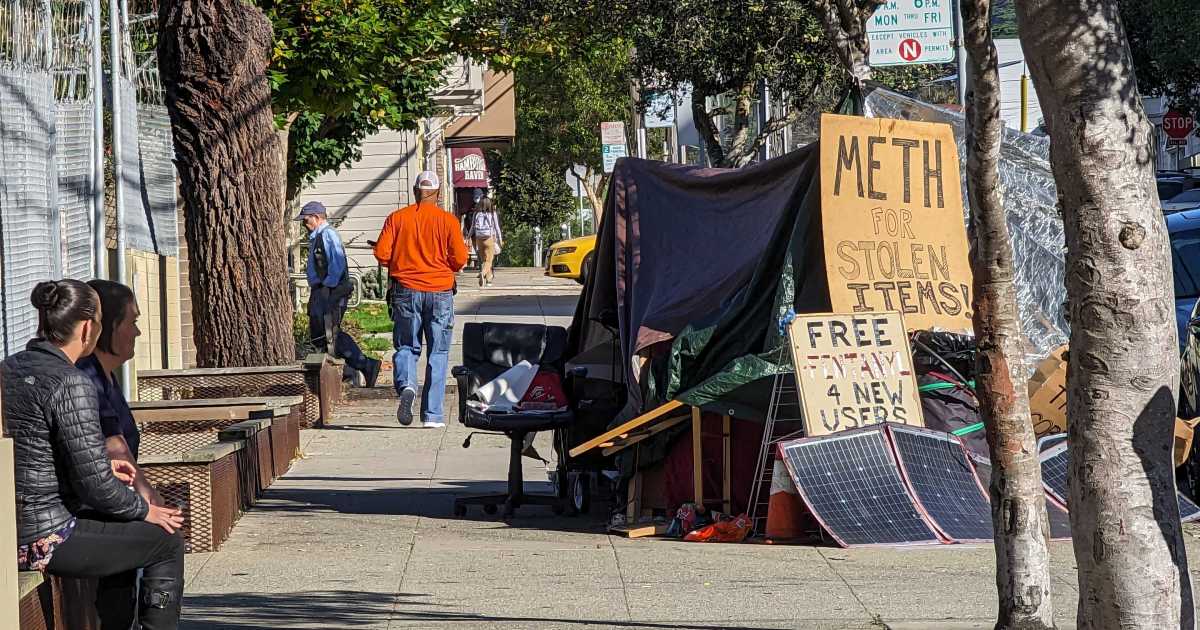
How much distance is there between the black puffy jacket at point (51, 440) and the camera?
4.80m

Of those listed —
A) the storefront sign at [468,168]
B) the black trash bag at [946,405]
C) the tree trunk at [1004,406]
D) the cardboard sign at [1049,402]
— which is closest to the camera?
the tree trunk at [1004,406]

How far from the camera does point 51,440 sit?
191 inches

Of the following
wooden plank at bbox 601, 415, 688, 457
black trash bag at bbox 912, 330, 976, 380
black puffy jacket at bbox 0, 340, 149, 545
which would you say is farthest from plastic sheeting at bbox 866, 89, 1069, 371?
black puffy jacket at bbox 0, 340, 149, 545

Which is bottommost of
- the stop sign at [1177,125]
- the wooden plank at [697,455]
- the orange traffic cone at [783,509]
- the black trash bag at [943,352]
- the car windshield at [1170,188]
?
the orange traffic cone at [783,509]

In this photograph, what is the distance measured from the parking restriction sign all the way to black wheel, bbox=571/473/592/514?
6.90 meters

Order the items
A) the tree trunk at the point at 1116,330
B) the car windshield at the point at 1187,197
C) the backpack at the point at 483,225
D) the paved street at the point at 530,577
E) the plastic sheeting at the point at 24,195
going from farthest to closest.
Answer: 1. the backpack at the point at 483,225
2. the car windshield at the point at 1187,197
3. the plastic sheeting at the point at 24,195
4. the paved street at the point at 530,577
5. the tree trunk at the point at 1116,330

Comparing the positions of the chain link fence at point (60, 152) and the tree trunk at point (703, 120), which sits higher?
the tree trunk at point (703, 120)

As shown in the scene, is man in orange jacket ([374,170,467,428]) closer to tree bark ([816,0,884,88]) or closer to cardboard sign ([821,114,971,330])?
tree bark ([816,0,884,88])

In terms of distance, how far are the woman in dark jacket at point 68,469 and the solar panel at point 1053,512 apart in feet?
14.0

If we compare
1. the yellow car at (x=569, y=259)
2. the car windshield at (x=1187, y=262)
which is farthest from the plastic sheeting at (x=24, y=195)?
the yellow car at (x=569, y=259)

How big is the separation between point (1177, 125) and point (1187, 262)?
29.6 metres

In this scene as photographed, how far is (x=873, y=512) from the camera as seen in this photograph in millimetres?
7750

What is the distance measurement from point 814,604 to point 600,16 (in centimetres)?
1476

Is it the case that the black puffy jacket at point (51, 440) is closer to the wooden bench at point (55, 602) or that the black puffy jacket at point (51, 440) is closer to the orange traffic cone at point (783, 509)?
the wooden bench at point (55, 602)
